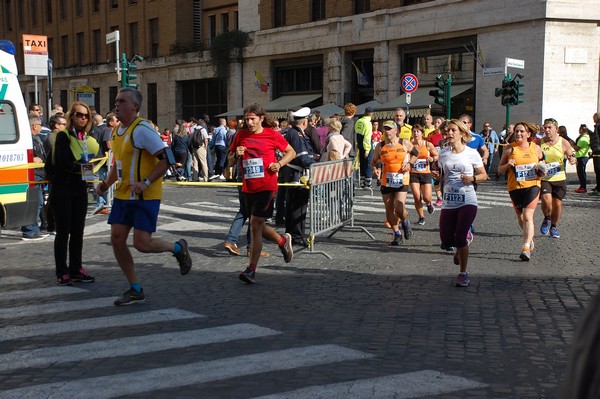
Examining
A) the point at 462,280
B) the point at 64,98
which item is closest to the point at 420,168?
the point at 462,280

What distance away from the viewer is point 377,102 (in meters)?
32.2

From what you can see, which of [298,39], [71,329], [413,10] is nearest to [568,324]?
[71,329]

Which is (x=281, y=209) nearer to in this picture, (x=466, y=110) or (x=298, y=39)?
(x=466, y=110)

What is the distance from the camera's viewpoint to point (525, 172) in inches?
411

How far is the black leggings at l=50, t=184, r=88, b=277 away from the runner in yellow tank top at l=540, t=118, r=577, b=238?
673 centimetres

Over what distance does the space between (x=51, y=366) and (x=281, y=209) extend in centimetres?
833

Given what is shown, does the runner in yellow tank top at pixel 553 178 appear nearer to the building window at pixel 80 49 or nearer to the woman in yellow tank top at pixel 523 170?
the woman in yellow tank top at pixel 523 170

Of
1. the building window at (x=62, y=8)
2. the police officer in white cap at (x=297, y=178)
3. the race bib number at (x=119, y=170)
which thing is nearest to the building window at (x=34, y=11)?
the building window at (x=62, y=8)

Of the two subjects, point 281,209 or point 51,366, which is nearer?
point 51,366

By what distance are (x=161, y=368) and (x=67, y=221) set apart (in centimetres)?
345

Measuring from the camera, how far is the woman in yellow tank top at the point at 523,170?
10.4 meters

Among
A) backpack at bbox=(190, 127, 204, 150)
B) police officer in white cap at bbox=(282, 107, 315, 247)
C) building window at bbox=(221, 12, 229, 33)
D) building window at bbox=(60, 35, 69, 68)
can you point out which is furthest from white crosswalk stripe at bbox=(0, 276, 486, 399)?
building window at bbox=(60, 35, 69, 68)

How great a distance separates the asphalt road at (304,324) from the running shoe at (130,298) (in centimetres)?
8

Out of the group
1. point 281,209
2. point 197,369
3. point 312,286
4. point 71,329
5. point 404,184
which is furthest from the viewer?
point 281,209
